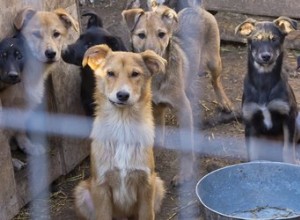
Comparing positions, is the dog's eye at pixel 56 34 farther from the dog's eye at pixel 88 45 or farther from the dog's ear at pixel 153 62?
the dog's ear at pixel 153 62

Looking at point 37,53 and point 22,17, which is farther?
point 37,53

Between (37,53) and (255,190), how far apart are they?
1.52 metres

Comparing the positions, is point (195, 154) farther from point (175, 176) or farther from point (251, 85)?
point (251, 85)

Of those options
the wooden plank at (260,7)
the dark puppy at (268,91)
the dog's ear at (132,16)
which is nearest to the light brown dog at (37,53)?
the dog's ear at (132,16)

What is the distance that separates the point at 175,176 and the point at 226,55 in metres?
2.34

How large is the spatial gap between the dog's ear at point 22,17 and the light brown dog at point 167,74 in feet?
2.69

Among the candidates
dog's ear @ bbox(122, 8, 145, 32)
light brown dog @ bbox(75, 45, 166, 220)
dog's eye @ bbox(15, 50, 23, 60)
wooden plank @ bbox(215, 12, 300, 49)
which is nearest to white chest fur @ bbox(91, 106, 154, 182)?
light brown dog @ bbox(75, 45, 166, 220)

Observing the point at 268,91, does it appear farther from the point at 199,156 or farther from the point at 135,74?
the point at 135,74

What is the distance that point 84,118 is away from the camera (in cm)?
451

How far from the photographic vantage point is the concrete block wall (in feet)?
12.7

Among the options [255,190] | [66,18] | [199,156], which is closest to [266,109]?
[199,156]

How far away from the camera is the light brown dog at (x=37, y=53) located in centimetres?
407

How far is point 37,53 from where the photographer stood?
413cm

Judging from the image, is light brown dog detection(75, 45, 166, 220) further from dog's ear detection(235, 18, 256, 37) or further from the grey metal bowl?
dog's ear detection(235, 18, 256, 37)
